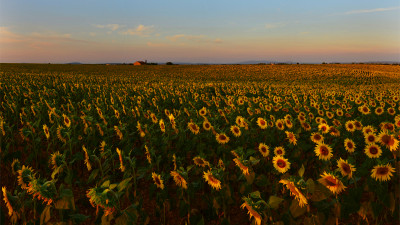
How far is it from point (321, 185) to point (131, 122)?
16.0ft

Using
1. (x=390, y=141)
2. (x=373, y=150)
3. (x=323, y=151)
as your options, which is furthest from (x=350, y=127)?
(x=323, y=151)

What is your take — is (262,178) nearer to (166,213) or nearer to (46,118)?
(166,213)

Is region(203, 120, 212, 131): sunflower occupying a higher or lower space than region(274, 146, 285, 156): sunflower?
higher

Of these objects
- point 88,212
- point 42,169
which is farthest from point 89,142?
point 88,212

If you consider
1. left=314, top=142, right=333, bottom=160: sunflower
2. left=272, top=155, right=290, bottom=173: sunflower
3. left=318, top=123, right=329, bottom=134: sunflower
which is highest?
left=318, top=123, right=329, bottom=134: sunflower

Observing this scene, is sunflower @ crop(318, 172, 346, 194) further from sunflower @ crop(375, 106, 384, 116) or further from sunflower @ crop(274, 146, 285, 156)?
sunflower @ crop(375, 106, 384, 116)

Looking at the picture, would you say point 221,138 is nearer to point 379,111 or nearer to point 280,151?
point 280,151

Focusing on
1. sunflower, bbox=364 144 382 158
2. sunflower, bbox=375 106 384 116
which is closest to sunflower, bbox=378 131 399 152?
sunflower, bbox=364 144 382 158

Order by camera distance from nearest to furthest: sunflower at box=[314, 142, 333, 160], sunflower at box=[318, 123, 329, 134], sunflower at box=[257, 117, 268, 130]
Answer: sunflower at box=[314, 142, 333, 160], sunflower at box=[318, 123, 329, 134], sunflower at box=[257, 117, 268, 130]

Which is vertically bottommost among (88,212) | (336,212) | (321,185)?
(88,212)

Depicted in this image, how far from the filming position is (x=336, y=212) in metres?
2.70

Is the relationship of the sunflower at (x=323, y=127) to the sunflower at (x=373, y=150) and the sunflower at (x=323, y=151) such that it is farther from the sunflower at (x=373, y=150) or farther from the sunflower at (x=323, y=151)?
the sunflower at (x=323, y=151)

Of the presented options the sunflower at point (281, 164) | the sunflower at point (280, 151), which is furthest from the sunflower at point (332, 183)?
the sunflower at point (280, 151)

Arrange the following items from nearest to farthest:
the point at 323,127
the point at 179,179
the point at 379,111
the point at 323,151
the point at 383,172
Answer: the point at 179,179, the point at 383,172, the point at 323,151, the point at 323,127, the point at 379,111
